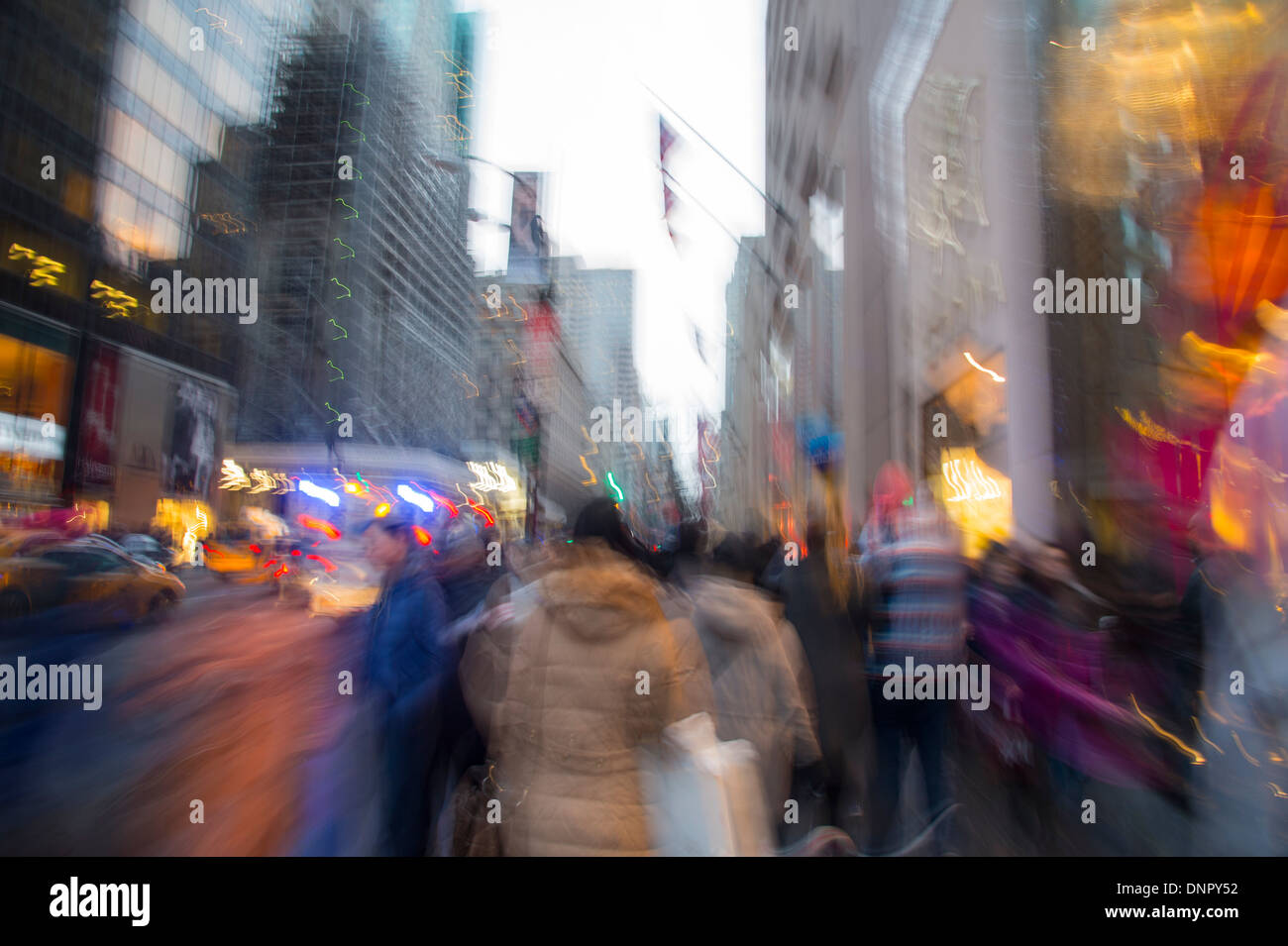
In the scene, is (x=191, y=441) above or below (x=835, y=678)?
above

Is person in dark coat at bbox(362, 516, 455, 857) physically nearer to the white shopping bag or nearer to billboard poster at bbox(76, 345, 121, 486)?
the white shopping bag

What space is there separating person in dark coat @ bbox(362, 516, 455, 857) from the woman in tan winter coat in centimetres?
62

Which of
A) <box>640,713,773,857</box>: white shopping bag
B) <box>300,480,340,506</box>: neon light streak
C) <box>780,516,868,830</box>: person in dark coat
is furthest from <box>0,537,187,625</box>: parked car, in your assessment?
<box>300,480,340,506</box>: neon light streak

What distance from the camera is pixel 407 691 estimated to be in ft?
9.68

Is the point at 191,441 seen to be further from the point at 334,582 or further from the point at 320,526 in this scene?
the point at 334,582

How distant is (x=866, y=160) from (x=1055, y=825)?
12.1 metres

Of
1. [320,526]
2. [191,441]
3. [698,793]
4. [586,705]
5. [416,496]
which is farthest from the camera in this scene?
[191,441]

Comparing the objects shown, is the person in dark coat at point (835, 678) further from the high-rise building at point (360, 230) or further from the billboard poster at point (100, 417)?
the high-rise building at point (360, 230)

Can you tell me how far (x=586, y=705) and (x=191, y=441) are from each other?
2888 centimetres

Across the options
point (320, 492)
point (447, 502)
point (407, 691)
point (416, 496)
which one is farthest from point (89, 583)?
point (447, 502)

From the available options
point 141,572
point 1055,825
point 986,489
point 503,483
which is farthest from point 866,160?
point 503,483

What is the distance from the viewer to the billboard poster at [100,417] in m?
21.0

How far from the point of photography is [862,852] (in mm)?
3268
